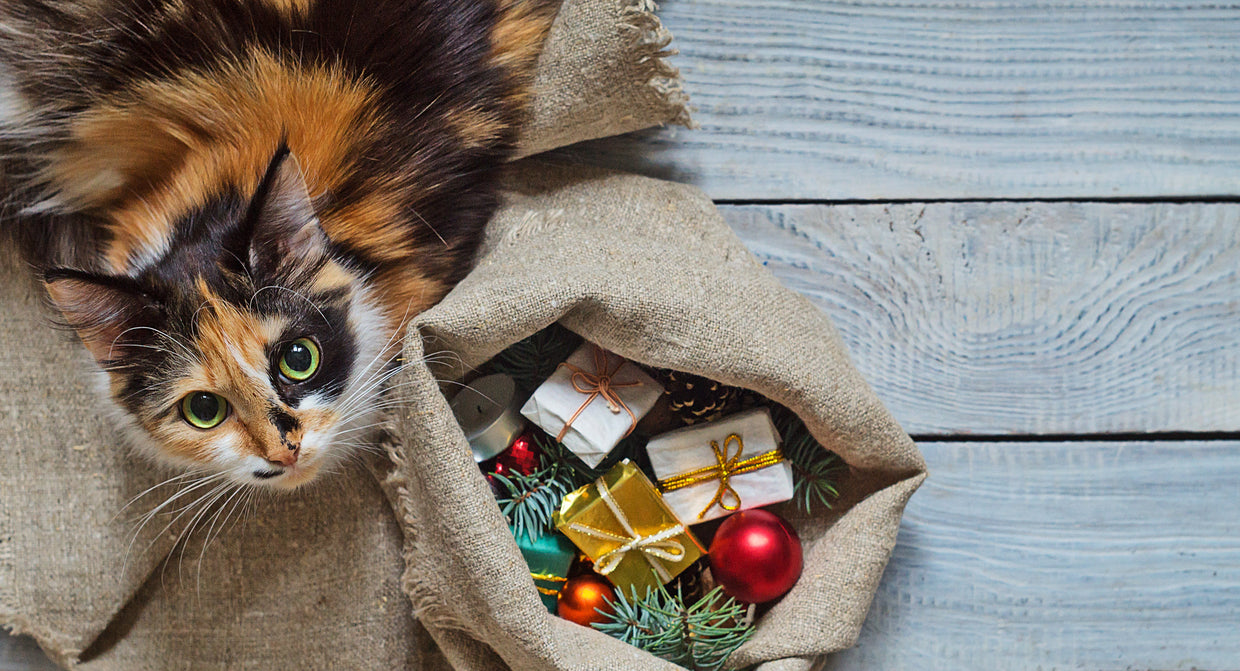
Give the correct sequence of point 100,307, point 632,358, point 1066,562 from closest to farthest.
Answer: point 100,307, point 632,358, point 1066,562

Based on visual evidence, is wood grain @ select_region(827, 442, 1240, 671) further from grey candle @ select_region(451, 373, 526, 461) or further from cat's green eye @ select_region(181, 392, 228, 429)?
cat's green eye @ select_region(181, 392, 228, 429)

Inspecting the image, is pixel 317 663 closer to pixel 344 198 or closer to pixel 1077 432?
pixel 344 198

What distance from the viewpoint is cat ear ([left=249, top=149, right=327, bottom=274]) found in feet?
2.02

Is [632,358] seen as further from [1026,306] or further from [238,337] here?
[1026,306]

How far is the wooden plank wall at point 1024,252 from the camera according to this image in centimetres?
89

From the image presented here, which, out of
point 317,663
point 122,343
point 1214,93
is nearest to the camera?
point 122,343

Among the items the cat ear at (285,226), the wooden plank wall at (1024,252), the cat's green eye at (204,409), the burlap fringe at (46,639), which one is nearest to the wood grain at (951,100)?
the wooden plank wall at (1024,252)

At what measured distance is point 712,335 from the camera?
0.72m

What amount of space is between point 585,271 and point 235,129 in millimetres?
319

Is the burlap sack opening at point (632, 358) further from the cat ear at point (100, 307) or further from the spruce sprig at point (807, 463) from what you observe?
the cat ear at point (100, 307)

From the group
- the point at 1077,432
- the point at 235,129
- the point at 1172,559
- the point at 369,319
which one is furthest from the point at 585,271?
the point at 1172,559

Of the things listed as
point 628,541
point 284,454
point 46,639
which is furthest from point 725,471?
point 46,639

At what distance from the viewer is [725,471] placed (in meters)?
0.77

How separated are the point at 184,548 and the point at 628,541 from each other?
0.43 metres
